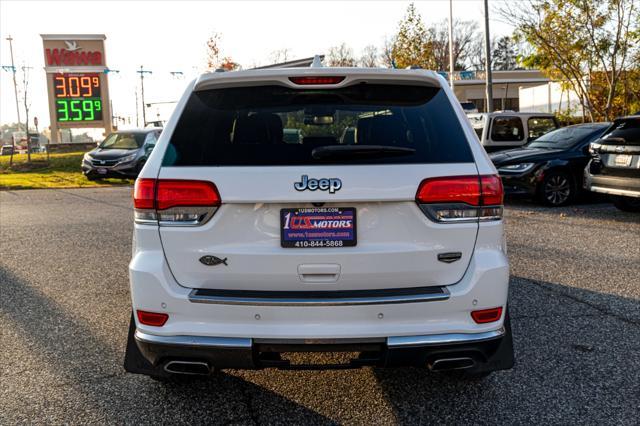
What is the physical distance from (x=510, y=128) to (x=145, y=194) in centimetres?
1227

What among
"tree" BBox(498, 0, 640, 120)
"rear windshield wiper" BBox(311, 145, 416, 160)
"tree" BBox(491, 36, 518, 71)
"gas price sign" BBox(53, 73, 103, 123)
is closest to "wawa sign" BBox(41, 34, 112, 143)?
"gas price sign" BBox(53, 73, 103, 123)

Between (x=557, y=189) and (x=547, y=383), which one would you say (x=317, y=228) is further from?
(x=557, y=189)

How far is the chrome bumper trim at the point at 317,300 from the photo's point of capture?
262cm

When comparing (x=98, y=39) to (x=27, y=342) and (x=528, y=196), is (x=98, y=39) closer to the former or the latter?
(x=528, y=196)

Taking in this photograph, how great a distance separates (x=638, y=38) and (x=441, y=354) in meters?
19.0

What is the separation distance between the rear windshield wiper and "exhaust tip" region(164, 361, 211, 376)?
110 cm

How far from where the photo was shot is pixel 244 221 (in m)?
2.67

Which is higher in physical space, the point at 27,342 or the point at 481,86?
the point at 481,86

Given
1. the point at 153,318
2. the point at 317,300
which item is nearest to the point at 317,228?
the point at 317,300

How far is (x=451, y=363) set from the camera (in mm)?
2752

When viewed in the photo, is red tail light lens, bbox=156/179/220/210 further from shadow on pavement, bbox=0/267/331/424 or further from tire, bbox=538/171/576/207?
tire, bbox=538/171/576/207

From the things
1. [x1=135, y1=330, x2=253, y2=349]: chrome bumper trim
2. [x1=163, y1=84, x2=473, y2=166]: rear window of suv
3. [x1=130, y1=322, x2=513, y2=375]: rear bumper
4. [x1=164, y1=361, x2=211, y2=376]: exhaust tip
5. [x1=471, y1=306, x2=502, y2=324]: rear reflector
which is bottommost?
[x1=164, y1=361, x2=211, y2=376]: exhaust tip

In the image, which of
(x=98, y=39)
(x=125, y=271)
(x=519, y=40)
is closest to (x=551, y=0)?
(x=519, y=40)

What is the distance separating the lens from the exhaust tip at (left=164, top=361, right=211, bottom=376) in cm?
274
